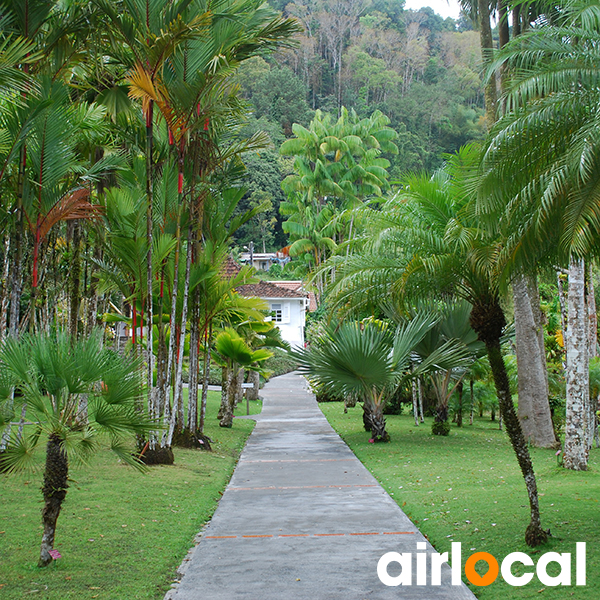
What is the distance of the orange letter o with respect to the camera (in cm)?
547

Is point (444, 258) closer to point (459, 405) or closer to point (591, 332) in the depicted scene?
point (591, 332)

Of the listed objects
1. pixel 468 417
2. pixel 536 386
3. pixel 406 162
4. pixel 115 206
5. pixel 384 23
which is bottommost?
pixel 468 417

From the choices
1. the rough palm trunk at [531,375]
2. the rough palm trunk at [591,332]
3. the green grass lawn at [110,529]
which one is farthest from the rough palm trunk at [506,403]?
the rough palm trunk at [531,375]

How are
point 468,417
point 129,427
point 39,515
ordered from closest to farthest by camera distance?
point 129,427, point 39,515, point 468,417

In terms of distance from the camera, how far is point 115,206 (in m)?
10.3

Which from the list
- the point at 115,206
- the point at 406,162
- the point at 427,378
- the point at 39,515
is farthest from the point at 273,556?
the point at 406,162

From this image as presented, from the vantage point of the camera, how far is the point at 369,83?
3061 inches

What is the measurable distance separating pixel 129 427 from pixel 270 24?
25.4 feet

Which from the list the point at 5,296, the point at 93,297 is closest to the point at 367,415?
the point at 93,297

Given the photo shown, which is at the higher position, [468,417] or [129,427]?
[129,427]

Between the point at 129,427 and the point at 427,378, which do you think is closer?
the point at 129,427

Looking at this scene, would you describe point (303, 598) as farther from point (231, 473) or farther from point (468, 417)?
point (468, 417)

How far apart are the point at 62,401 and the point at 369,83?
3044 inches

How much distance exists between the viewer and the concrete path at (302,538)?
5293 millimetres
